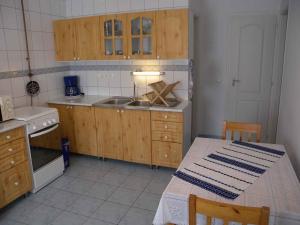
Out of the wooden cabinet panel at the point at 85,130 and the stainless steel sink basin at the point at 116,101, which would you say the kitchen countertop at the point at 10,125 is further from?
the stainless steel sink basin at the point at 116,101

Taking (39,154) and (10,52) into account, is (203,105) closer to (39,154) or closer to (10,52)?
(39,154)

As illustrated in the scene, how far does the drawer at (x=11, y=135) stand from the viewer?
2.39 metres

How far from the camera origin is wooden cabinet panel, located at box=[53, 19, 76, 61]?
140 inches

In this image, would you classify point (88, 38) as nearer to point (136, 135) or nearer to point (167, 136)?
point (136, 135)

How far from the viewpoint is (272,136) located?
3.99 m

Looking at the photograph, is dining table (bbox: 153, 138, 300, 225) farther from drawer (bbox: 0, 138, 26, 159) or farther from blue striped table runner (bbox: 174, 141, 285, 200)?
drawer (bbox: 0, 138, 26, 159)

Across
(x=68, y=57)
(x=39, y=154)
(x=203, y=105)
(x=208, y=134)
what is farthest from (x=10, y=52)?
(x=208, y=134)

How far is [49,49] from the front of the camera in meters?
3.60

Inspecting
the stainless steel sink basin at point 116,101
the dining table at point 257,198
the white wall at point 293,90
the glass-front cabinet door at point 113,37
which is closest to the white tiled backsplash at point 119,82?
the stainless steel sink basin at point 116,101

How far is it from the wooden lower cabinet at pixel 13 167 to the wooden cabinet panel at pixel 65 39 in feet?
4.79

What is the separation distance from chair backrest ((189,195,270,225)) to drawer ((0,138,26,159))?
6.55 ft

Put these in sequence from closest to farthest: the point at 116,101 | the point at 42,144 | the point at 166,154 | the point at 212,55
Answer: the point at 42,144
the point at 166,154
the point at 116,101
the point at 212,55

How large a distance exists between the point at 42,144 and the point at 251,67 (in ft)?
10.4

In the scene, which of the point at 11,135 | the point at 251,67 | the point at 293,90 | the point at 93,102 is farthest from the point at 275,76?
the point at 11,135
